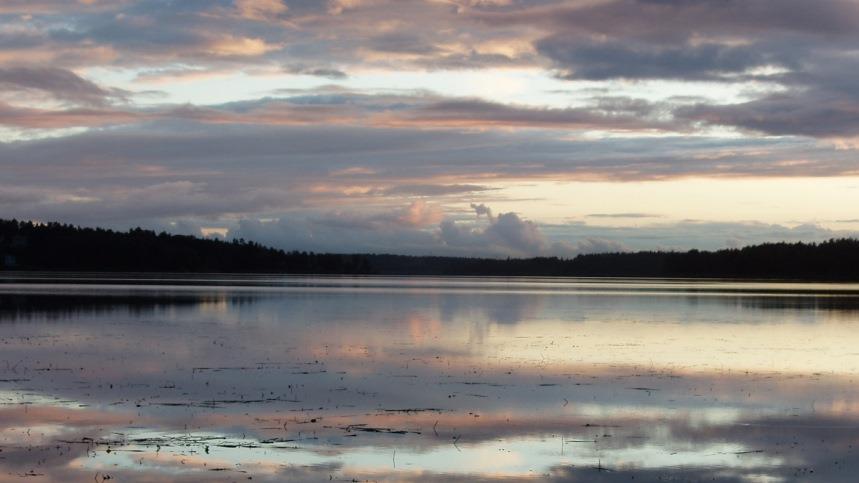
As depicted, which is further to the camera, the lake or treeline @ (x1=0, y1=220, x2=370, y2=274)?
treeline @ (x1=0, y1=220, x2=370, y2=274)

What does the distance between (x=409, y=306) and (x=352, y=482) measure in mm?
38443

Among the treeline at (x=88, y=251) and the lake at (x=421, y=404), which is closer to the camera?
the lake at (x=421, y=404)

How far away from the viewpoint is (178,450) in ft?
38.8

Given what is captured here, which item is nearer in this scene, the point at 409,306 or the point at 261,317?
the point at 261,317

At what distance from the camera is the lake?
11.3 m

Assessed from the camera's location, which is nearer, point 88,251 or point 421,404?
point 421,404

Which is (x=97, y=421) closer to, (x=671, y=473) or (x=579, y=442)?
(x=579, y=442)

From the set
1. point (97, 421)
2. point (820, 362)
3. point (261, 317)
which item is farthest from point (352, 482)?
point (261, 317)

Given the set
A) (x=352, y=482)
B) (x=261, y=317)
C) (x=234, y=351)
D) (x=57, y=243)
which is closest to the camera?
(x=352, y=482)

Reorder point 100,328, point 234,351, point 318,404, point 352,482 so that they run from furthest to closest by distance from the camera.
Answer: point 100,328 → point 234,351 → point 318,404 → point 352,482

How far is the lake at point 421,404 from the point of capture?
11.3 meters

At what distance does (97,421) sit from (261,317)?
23591 millimetres

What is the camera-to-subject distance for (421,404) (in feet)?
51.8

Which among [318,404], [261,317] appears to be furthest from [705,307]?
[318,404]
